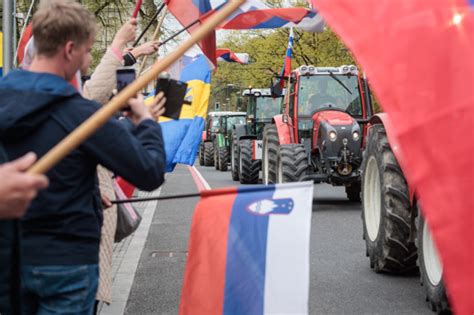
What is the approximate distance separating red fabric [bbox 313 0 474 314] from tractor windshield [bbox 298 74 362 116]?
13997 millimetres

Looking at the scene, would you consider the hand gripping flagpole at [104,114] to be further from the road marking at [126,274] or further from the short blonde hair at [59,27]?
the road marking at [126,274]

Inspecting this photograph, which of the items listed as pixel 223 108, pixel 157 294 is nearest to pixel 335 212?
pixel 157 294

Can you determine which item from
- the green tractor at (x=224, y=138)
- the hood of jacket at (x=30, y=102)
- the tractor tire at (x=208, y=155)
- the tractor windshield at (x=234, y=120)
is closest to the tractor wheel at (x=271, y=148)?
the hood of jacket at (x=30, y=102)

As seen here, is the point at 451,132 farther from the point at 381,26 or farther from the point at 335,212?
the point at 335,212

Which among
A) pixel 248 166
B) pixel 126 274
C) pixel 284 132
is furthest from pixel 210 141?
pixel 126 274

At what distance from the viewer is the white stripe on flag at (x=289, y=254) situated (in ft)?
14.2

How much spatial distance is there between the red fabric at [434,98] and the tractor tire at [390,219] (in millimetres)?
5606

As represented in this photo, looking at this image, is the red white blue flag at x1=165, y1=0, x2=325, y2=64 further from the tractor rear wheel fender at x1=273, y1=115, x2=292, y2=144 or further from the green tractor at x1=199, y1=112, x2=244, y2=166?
the green tractor at x1=199, y1=112, x2=244, y2=166

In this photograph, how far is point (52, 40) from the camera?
10.8ft

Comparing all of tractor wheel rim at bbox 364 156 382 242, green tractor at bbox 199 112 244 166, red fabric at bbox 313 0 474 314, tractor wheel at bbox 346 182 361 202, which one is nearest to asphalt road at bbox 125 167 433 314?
tractor wheel rim at bbox 364 156 382 242

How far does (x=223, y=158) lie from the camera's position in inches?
→ 1315

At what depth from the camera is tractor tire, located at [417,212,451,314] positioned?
23.9ft

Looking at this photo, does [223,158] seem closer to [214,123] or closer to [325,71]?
[214,123]

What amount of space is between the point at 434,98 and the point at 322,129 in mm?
13385
